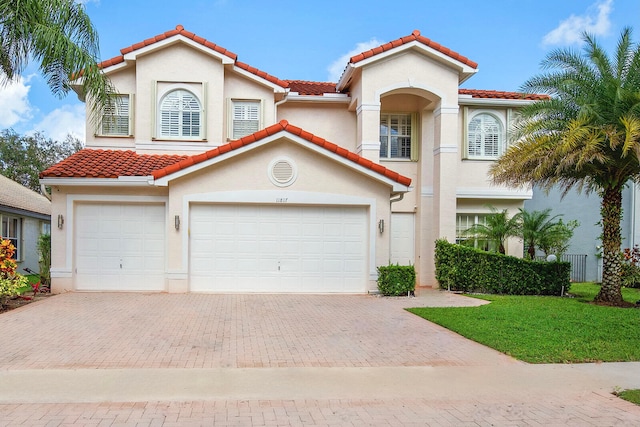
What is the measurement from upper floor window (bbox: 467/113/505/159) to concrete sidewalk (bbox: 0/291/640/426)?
9703mm

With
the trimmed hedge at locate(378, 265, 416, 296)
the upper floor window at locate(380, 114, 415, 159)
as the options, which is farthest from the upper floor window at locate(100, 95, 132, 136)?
the trimmed hedge at locate(378, 265, 416, 296)

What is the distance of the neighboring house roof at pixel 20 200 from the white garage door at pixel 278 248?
415 inches

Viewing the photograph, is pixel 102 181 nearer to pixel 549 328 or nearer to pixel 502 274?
pixel 549 328

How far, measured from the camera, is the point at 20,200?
71.6 feet

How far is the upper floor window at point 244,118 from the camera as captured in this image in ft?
53.5

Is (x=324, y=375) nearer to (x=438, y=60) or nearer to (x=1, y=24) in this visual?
(x=1, y=24)

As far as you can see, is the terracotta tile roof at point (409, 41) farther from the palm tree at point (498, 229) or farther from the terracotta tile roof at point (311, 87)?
the palm tree at point (498, 229)

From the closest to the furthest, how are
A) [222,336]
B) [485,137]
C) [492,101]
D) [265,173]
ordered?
[222,336], [265,173], [492,101], [485,137]

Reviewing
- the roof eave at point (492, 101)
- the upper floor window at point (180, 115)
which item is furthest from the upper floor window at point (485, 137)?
the upper floor window at point (180, 115)

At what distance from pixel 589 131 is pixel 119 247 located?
12.8 metres

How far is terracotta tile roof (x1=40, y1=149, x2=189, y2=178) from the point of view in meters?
13.1

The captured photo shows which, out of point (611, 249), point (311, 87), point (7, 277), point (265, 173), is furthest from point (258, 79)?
point (611, 249)

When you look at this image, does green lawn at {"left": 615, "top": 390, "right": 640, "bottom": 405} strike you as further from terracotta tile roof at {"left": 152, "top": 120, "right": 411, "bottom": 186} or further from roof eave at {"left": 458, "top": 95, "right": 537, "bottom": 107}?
roof eave at {"left": 458, "top": 95, "right": 537, "bottom": 107}

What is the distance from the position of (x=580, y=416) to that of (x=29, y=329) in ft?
29.1
